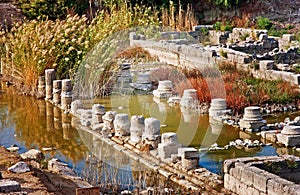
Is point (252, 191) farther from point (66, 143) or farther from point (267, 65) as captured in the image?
point (267, 65)

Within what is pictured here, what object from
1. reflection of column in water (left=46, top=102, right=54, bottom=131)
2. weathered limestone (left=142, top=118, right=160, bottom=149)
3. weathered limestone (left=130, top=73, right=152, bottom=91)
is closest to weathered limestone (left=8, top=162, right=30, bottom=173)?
weathered limestone (left=142, top=118, right=160, bottom=149)

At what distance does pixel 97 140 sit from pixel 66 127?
156cm

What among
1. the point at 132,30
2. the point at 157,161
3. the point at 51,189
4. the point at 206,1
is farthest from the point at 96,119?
the point at 206,1

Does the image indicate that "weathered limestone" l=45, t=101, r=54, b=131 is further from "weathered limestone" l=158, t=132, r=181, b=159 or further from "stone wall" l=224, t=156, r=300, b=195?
"stone wall" l=224, t=156, r=300, b=195

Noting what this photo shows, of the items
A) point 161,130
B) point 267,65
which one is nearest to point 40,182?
point 161,130

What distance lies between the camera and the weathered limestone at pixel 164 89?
17.2 metres

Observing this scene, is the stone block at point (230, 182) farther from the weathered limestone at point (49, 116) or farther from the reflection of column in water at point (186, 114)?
the weathered limestone at point (49, 116)

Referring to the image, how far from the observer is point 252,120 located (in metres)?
13.9

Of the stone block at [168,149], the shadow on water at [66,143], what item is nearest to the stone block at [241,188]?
the shadow on water at [66,143]

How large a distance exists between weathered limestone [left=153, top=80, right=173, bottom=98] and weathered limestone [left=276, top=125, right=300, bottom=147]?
15.5 ft

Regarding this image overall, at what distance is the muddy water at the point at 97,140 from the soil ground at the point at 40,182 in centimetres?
56

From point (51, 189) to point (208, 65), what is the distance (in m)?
9.75

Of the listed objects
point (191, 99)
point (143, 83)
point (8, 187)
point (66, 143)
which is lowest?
point (66, 143)

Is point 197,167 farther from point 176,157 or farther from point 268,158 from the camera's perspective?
point 268,158
